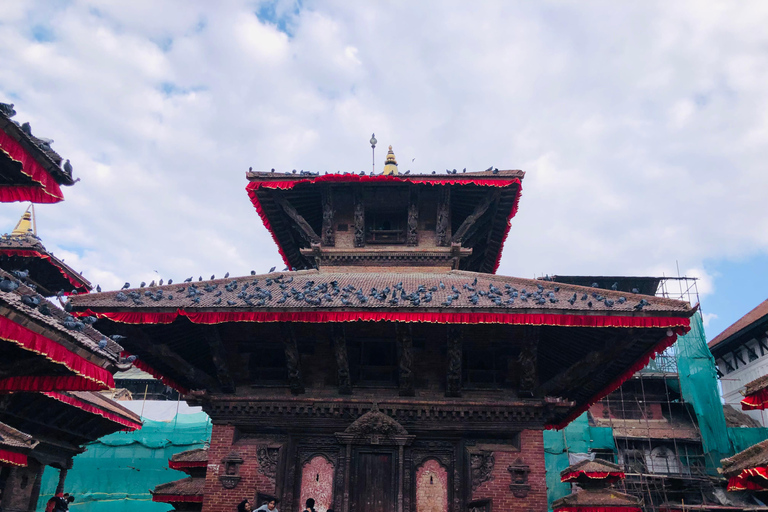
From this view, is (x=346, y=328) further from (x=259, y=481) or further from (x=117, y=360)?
(x=117, y=360)

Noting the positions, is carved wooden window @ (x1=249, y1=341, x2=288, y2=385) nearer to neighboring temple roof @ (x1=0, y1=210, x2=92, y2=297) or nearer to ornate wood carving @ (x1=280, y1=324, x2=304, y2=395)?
ornate wood carving @ (x1=280, y1=324, x2=304, y2=395)

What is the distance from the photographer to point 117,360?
275 inches

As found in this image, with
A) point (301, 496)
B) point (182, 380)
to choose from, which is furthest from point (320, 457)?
point (182, 380)

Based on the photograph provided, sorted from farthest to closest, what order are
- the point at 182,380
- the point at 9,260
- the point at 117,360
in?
the point at 9,260 < the point at 182,380 < the point at 117,360

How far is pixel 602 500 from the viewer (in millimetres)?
13906

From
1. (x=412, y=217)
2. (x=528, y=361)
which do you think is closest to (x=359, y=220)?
(x=412, y=217)

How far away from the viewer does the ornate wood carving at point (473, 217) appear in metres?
15.7

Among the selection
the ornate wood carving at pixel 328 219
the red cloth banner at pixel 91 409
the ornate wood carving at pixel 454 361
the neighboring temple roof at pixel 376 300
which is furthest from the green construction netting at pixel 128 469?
the ornate wood carving at pixel 454 361

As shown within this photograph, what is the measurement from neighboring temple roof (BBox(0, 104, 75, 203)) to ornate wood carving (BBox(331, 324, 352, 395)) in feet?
19.2

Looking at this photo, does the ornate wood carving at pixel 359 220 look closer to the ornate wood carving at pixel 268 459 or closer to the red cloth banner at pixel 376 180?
the red cloth banner at pixel 376 180

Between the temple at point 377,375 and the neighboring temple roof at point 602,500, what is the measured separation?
277 centimetres

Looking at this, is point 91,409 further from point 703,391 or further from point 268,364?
point 703,391

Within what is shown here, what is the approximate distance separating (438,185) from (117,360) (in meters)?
10.5

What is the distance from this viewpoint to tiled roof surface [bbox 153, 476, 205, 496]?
14.0m
